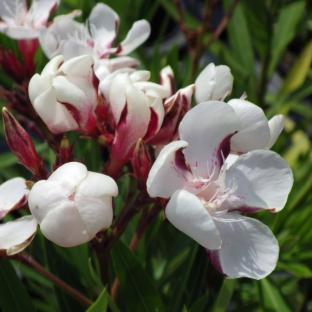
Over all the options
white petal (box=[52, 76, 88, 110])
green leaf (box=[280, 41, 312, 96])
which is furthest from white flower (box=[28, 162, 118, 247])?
green leaf (box=[280, 41, 312, 96])

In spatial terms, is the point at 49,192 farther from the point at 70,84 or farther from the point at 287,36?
the point at 287,36

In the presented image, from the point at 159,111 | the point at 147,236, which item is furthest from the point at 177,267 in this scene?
the point at 159,111

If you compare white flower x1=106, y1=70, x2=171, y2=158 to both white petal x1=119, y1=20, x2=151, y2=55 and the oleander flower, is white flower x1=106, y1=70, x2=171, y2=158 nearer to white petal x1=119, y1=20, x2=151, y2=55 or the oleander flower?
the oleander flower

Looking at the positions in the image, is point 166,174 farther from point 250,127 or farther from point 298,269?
point 298,269

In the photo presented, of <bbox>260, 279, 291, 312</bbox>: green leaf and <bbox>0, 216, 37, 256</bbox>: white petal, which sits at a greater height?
<bbox>0, 216, 37, 256</bbox>: white petal

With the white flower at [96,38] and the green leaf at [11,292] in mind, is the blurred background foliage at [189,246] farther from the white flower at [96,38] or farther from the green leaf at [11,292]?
the white flower at [96,38]

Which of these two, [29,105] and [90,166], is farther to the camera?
[90,166]
